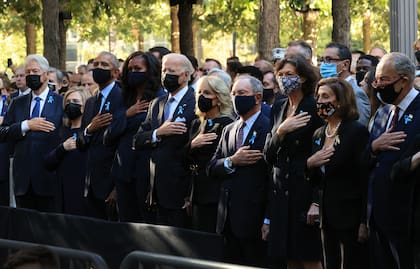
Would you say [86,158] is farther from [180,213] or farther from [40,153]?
[180,213]

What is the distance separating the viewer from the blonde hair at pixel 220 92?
10328 mm

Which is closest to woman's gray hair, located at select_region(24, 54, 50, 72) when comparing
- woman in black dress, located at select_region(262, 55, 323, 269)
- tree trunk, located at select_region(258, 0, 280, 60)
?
woman in black dress, located at select_region(262, 55, 323, 269)

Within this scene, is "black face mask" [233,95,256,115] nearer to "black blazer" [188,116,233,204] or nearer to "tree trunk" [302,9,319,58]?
"black blazer" [188,116,233,204]

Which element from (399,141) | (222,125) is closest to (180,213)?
(222,125)

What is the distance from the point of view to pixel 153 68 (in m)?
11.6

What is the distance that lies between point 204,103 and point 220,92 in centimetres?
18

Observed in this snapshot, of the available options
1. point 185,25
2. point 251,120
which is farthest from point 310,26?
point 251,120

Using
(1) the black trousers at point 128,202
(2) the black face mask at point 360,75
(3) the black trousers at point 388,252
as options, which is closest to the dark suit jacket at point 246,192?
(3) the black trousers at point 388,252

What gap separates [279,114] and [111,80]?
3.06 metres

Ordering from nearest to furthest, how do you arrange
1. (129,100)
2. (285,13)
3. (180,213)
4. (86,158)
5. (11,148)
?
(180,213) < (129,100) < (86,158) < (11,148) < (285,13)

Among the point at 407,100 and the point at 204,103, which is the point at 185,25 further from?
the point at 407,100

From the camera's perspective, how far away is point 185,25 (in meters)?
25.9

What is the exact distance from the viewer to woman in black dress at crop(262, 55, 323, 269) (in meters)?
9.30

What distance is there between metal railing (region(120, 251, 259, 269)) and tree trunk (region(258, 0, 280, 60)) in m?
12.4
